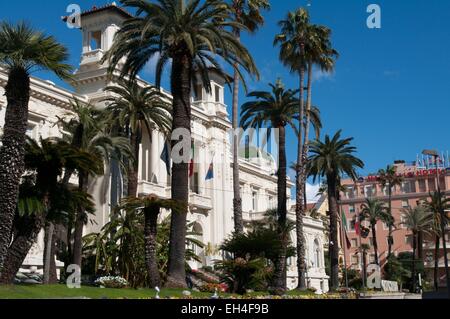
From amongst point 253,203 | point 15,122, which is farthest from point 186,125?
point 253,203

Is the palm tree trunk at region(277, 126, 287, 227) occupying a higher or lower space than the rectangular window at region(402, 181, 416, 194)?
lower

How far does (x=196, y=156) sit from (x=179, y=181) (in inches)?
1114

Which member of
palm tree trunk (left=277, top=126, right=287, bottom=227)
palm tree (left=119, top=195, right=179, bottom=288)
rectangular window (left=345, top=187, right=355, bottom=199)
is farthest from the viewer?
rectangular window (left=345, top=187, right=355, bottom=199)

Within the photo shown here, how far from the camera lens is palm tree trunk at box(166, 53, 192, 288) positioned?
2853 cm

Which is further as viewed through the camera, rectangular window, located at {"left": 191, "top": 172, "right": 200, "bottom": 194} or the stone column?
rectangular window, located at {"left": 191, "top": 172, "right": 200, "bottom": 194}

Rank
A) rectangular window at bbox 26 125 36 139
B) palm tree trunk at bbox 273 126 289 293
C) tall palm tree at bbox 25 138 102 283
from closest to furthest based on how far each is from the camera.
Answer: tall palm tree at bbox 25 138 102 283
palm tree trunk at bbox 273 126 289 293
rectangular window at bbox 26 125 36 139

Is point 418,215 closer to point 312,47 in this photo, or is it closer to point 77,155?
point 312,47

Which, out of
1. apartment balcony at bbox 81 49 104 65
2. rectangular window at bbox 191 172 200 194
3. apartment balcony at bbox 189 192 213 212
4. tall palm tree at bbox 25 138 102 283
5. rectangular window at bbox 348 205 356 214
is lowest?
tall palm tree at bbox 25 138 102 283

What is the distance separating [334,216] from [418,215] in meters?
31.7

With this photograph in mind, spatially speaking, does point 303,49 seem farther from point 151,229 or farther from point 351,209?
point 351,209

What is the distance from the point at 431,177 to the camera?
98688 millimetres

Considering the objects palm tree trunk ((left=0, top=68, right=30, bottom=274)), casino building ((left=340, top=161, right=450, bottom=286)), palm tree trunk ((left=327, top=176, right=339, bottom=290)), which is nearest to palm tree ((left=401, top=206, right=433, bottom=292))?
casino building ((left=340, top=161, right=450, bottom=286))

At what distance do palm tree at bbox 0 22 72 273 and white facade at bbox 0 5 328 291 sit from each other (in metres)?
17.1

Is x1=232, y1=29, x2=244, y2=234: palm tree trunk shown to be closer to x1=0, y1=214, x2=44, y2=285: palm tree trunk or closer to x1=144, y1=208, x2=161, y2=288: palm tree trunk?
x1=144, y1=208, x2=161, y2=288: palm tree trunk
